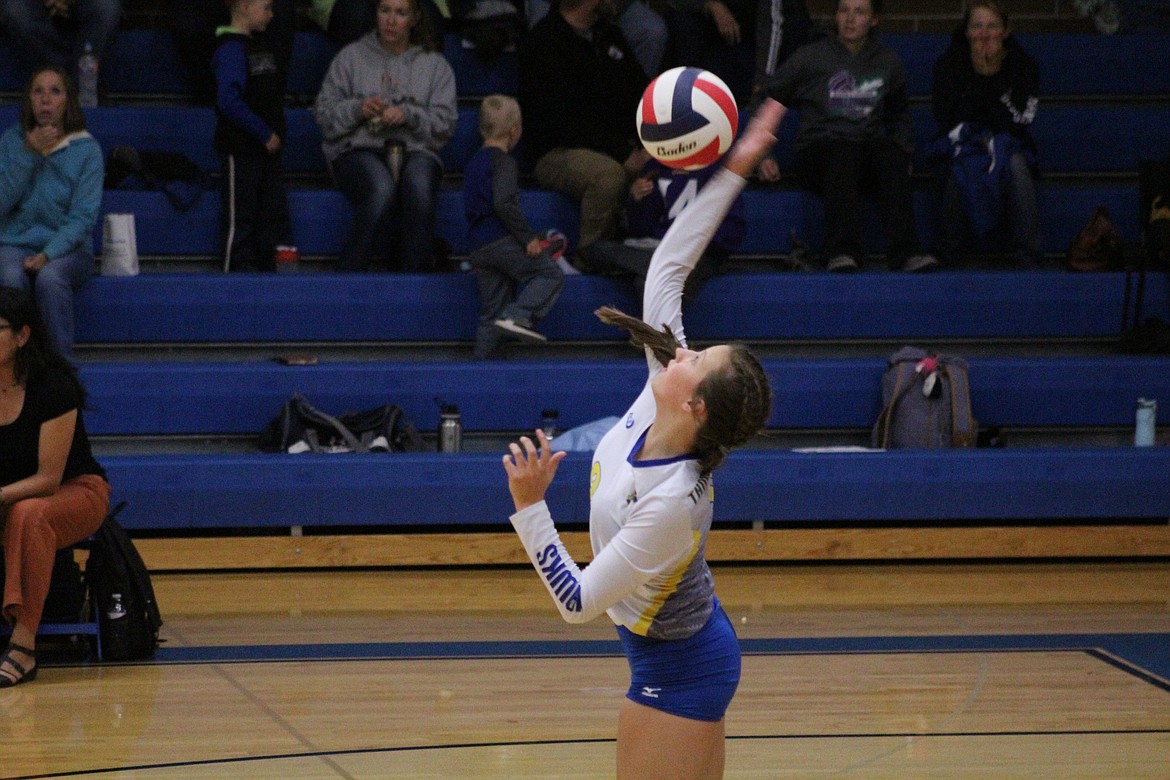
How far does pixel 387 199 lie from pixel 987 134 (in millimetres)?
3181

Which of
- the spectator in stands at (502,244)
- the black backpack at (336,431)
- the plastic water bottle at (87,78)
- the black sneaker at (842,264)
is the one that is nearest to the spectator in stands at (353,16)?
the spectator in stands at (502,244)

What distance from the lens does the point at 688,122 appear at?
398cm

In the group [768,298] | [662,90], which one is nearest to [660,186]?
[768,298]

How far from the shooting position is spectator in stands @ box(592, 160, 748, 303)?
7359 millimetres

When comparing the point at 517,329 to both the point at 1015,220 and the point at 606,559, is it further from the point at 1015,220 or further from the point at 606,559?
the point at 606,559

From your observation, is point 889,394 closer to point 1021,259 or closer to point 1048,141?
point 1021,259

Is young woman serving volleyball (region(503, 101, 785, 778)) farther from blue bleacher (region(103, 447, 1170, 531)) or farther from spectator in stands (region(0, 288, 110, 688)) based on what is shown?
blue bleacher (region(103, 447, 1170, 531))

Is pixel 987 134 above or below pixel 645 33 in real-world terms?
below

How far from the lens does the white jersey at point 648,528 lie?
8.84 feet

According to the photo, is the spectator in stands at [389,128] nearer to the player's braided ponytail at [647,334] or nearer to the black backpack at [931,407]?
the black backpack at [931,407]

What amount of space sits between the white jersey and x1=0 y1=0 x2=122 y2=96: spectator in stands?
A: 5.79m

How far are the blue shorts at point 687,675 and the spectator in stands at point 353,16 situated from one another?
5.77m

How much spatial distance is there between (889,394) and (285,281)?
119 inches

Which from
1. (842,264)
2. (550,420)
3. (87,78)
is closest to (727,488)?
(550,420)
